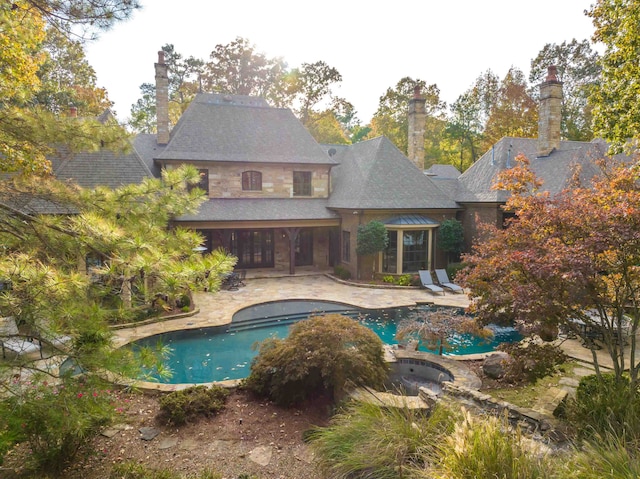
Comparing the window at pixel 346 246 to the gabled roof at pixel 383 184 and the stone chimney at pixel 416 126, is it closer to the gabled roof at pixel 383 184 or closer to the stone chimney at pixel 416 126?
the gabled roof at pixel 383 184

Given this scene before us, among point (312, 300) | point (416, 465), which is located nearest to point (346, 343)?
point (416, 465)

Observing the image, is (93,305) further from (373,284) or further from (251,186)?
(251,186)

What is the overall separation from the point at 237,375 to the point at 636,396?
7.10 meters

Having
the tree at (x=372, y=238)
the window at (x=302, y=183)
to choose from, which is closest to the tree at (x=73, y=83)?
the window at (x=302, y=183)

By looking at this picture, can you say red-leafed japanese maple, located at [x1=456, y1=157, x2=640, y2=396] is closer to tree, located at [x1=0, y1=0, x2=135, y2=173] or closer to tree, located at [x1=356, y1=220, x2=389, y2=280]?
tree, located at [x1=0, y1=0, x2=135, y2=173]

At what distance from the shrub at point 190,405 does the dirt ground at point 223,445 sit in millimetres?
116

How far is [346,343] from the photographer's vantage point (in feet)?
21.2

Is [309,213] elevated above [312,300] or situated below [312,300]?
above

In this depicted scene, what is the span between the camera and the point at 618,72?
8.35 meters

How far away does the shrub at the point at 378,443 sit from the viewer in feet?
13.3

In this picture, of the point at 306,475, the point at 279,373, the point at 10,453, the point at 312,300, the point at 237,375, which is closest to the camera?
the point at 306,475

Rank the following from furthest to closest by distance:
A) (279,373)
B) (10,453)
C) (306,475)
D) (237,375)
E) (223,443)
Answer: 1. (237,375)
2. (279,373)
3. (223,443)
4. (10,453)
5. (306,475)

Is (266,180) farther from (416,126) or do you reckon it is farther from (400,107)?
(400,107)

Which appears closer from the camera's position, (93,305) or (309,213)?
(93,305)
